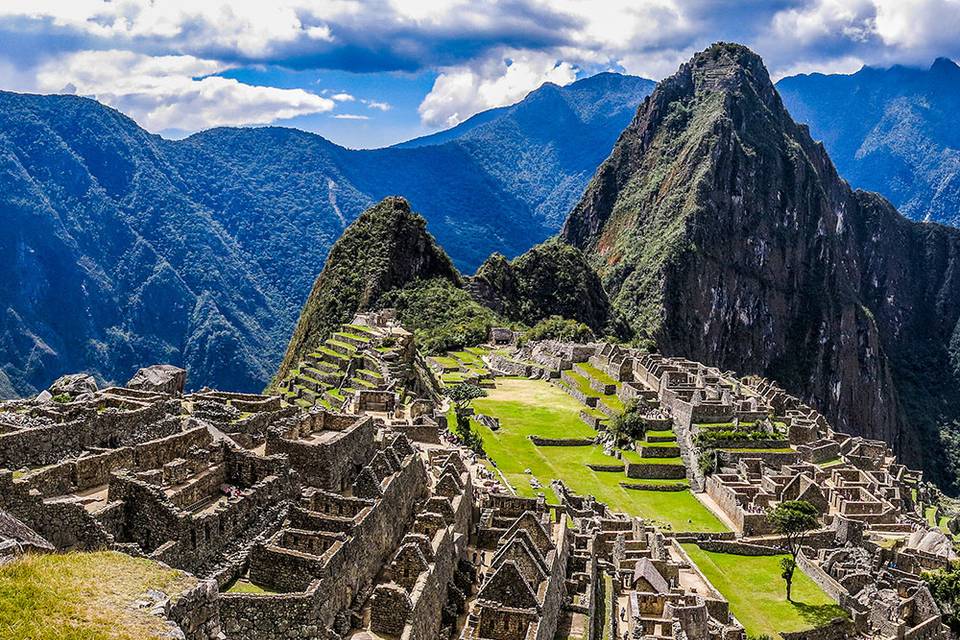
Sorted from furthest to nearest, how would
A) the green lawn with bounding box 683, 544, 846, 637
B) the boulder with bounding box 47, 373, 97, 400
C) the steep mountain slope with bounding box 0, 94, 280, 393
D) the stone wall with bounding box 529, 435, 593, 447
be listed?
the steep mountain slope with bounding box 0, 94, 280, 393 → the stone wall with bounding box 529, 435, 593, 447 → the green lawn with bounding box 683, 544, 846, 637 → the boulder with bounding box 47, 373, 97, 400

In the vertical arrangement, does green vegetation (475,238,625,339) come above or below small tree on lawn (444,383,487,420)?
above

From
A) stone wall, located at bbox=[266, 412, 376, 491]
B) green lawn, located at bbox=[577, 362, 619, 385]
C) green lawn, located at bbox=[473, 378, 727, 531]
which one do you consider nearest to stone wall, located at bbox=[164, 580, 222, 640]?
stone wall, located at bbox=[266, 412, 376, 491]

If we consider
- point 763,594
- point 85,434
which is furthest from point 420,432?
point 85,434

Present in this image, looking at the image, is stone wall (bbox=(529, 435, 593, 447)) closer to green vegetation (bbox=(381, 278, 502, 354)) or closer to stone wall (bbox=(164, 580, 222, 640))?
green vegetation (bbox=(381, 278, 502, 354))

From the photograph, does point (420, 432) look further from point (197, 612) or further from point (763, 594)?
→ point (197, 612)

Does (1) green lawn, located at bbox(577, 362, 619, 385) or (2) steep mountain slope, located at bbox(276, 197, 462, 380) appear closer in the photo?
(1) green lawn, located at bbox(577, 362, 619, 385)

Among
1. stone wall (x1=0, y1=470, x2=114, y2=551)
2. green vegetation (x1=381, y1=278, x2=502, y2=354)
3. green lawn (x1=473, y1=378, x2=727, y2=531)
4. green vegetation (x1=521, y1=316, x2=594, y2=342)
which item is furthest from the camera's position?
green vegetation (x1=521, y1=316, x2=594, y2=342)

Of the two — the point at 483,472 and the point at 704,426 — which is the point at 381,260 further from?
the point at 483,472
